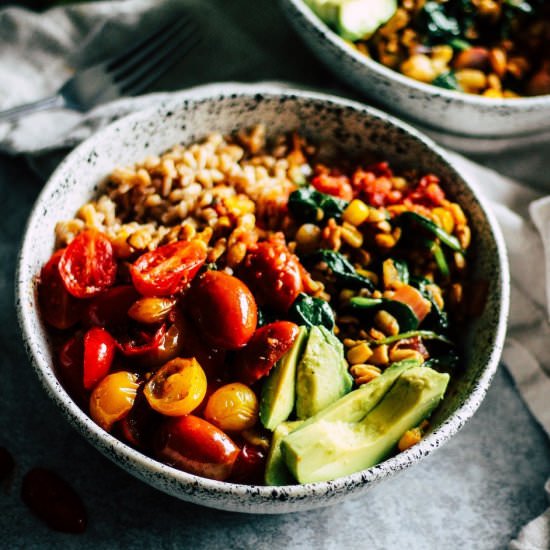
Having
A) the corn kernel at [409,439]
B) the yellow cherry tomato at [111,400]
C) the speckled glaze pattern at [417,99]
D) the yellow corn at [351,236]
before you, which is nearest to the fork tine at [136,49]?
the speckled glaze pattern at [417,99]

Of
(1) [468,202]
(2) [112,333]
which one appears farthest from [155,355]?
(1) [468,202]

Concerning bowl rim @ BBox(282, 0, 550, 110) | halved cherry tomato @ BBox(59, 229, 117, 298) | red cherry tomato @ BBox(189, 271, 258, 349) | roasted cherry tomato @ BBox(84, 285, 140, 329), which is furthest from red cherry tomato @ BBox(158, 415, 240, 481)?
bowl rim @ BBox(282, 0, 550, 110)

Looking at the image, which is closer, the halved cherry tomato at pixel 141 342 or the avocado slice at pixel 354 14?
the halved cherry tomato at pixel 141 342

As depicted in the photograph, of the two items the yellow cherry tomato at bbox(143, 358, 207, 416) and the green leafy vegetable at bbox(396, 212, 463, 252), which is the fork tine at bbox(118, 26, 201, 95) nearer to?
the green leafy vegetable at bbox(396, 212, 463, 252)

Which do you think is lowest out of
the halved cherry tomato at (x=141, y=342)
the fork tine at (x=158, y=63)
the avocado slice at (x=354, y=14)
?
the halved cherry tomato at (x=141, y=342)

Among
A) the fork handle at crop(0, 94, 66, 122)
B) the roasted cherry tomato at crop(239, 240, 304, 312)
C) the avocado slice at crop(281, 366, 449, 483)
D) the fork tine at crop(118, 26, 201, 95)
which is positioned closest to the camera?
the avocado slice at crop(281, 366, 449, 483)

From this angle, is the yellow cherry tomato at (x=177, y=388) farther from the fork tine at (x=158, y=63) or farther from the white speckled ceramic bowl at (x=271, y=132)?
the fork tine at (x=158, y=63)
